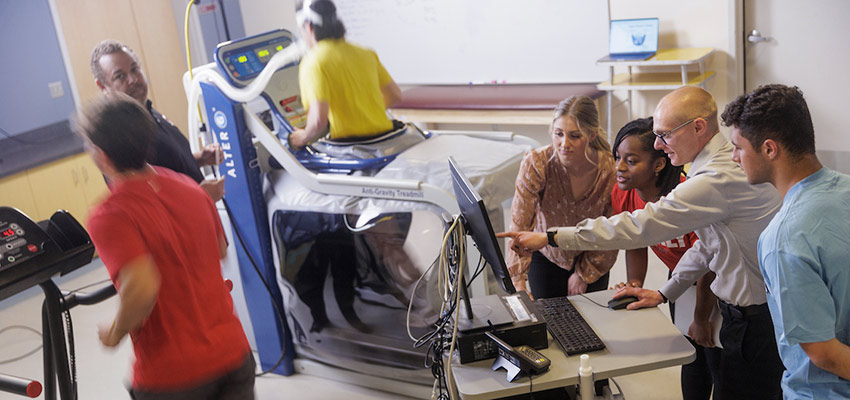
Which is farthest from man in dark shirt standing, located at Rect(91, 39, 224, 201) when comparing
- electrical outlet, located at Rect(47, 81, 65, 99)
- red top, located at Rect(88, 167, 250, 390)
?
electrical outlet, located at Rect(47, 81, 65, 99)

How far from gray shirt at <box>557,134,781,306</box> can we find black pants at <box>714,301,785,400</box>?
4 centimetres

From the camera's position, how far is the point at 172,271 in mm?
1752

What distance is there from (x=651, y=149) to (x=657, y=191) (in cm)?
14

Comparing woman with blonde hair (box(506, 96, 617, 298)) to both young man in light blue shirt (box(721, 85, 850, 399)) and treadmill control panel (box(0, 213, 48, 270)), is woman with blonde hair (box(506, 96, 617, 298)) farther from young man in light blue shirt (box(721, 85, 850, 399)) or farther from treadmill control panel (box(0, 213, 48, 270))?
treadmill control panel (box(0, 213, 48, 270))

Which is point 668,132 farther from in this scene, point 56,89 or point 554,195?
point 56,89

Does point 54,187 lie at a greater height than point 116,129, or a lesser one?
lesser

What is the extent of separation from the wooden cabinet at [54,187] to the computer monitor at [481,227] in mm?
3248

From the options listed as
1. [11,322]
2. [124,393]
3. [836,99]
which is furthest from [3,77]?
[836,99]

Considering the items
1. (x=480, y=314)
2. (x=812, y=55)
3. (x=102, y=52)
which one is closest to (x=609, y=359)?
(x=480, y=314)

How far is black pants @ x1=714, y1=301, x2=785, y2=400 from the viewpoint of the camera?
1.88 meters

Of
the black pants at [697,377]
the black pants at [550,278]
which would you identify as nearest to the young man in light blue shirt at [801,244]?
the black pants at [697,377]

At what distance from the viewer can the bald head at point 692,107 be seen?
1891 mm

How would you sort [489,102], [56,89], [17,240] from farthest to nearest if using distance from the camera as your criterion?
[56,89] → [489,102] → [17,240]

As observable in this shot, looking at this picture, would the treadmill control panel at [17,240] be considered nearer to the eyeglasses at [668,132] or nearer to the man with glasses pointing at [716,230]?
the man with glasses pointing at [716,230]
